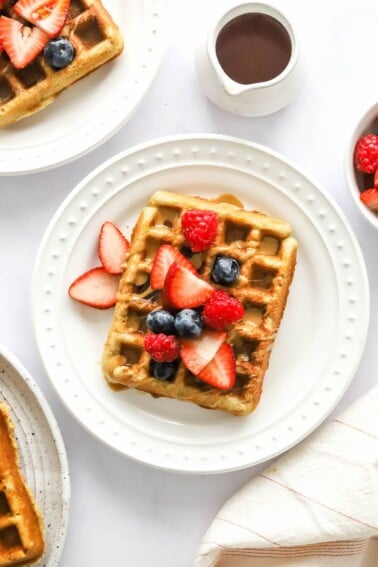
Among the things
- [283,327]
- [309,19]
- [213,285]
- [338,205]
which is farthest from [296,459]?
[309,19]

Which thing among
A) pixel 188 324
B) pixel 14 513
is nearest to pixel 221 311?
pixel 188 324

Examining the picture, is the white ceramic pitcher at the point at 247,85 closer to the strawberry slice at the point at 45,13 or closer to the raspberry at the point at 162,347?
the strawberry slice at the point at 45,13

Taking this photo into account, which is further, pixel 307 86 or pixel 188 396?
pixel 307 86

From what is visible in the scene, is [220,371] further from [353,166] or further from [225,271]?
[353,166]

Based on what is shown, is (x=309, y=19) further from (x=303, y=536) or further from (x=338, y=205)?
(x=303, y=536)

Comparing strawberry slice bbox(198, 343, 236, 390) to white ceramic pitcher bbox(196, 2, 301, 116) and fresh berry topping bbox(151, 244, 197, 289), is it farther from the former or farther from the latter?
white ceramic pitcher bbox(196, 2, 301, 116)

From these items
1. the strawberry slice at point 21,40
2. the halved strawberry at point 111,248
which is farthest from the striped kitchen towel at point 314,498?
the strawberry slice at point 21,40
